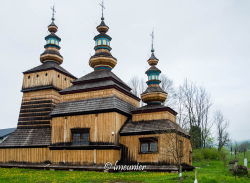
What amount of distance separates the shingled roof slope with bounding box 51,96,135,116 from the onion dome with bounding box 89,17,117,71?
556 centimetres

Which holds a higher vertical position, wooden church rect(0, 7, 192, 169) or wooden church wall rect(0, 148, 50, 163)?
wooden church rect(0, 7, 192, 169)

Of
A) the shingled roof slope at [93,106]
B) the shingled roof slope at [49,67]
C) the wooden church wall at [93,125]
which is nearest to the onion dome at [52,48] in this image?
the shingled roof slope at [49,67]

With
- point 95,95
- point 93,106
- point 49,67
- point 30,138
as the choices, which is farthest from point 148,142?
point 49,67

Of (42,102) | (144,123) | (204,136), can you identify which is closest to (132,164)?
(144,123)

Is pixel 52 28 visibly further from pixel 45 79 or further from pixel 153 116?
pixel 153 116

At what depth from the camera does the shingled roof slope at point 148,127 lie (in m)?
22.2

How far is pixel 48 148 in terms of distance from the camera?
1025 inches

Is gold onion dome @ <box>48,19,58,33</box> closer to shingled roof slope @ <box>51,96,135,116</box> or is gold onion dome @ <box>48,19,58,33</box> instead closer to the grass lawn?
shingled roof slope @ <box>51,96,135,116</box>

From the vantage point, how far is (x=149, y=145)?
22531mm

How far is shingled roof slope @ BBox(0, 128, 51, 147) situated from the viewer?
2666cm

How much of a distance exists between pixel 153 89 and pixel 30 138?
42.3ft

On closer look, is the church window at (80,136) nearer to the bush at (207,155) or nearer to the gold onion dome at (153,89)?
the gold onion dome at (153,89)

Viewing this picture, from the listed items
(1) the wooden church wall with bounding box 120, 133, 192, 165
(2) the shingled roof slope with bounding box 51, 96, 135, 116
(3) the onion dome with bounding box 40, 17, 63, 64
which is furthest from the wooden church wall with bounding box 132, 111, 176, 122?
(3) the onion dome with bounding box 40, 17, 63, 64

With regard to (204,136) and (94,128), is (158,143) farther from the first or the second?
(204,136)
